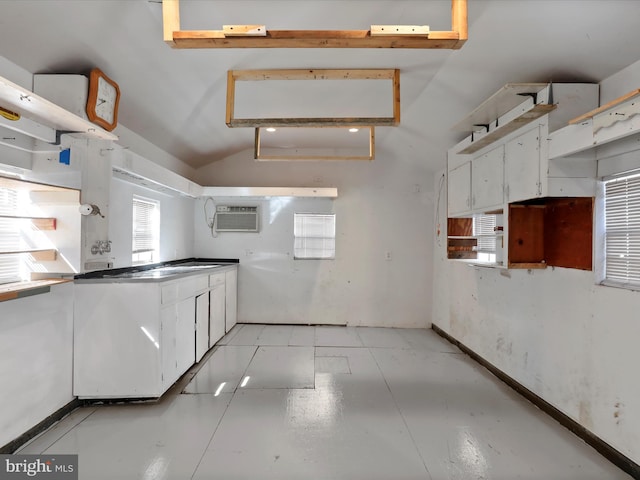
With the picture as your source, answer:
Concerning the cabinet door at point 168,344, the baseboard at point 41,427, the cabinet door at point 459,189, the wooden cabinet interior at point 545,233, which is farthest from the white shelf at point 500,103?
the baseboard at point 41,427

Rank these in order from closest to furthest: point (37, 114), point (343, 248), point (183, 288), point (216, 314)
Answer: point (37, 114) → point (183, 288) → point (216, 314) → point (343, 248)

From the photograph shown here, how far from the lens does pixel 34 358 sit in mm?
2039

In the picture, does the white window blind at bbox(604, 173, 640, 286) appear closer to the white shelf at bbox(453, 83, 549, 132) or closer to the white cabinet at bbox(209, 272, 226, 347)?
the white shelf at bbox(453, 83, 549, 132)

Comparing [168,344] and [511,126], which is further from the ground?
[511,126]

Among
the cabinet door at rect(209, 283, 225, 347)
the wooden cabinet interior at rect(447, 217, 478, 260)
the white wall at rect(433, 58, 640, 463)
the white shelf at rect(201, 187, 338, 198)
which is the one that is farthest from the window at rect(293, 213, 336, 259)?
the white wall at rect(433, 58, 640, 463)

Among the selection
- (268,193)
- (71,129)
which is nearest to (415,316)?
(268,193)

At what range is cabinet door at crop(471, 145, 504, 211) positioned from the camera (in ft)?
8.46

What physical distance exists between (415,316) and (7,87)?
16.2ft

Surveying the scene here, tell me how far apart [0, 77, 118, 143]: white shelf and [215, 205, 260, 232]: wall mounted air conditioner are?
2629 millimetres

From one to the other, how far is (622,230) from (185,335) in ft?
11.7

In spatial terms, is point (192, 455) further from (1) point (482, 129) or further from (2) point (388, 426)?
(1) point (482, 129)

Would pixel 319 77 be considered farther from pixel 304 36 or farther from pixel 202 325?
pixel 202 325

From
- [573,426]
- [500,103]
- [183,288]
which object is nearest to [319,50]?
[500,103]

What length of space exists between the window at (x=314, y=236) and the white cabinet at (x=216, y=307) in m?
1.30
